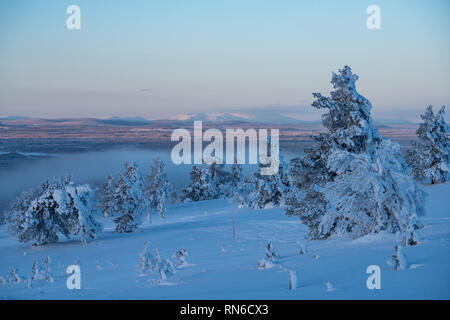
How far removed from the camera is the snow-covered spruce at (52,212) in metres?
24.7

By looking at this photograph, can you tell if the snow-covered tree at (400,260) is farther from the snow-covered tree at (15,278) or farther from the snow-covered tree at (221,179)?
the snow-covered tree at (221,179)

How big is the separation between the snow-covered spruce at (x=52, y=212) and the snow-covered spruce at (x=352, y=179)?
526 inches

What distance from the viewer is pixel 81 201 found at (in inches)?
1009

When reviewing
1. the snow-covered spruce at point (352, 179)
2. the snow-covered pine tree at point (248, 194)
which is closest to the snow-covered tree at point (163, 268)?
the snow-covered spruce at point (352, 179)

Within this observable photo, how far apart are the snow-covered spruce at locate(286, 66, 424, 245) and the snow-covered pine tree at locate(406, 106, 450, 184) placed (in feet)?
83.1

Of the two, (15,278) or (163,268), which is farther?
(15,278)

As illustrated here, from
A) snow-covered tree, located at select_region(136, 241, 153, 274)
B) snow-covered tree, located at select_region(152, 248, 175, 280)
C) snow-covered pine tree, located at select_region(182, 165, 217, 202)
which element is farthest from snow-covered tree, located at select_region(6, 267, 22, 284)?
snow-covered pine tree, located at select_region(182, 165, 217, 202)

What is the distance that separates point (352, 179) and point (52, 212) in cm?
1959

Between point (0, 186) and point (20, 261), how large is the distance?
1552 inches

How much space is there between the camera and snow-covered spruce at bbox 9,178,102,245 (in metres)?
24.7

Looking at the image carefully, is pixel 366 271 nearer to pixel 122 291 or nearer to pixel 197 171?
pixel 122 291

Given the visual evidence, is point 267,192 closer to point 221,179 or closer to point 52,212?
point 221,179

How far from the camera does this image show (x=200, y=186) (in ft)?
195

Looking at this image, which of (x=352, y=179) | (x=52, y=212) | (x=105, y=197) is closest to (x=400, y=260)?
(x=352, y=179)
